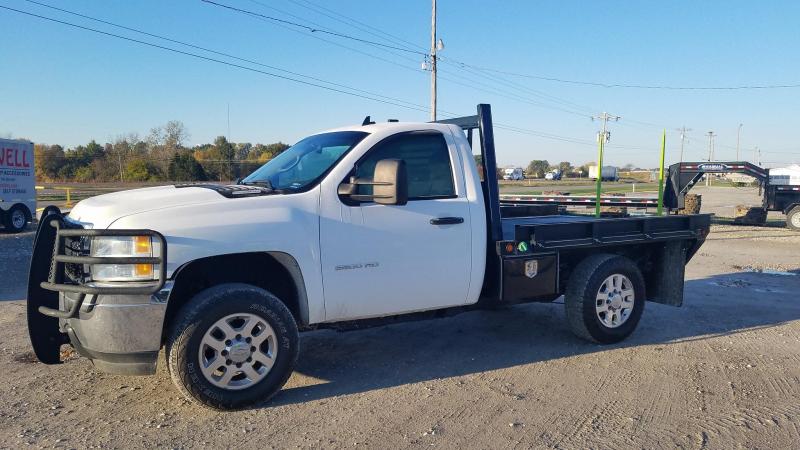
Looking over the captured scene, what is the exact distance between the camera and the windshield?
486cm

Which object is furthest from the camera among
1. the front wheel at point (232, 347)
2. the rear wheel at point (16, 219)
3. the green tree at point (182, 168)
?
the green tree at point (182, 168)

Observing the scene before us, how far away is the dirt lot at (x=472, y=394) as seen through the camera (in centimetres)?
396

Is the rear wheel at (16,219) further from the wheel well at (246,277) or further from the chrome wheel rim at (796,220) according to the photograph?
the chrome wheel rim at (796,220)

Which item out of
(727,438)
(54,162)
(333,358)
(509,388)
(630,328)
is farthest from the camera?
(54,162)

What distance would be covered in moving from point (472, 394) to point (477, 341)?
158 cm

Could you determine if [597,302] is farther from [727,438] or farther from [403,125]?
[403,125]

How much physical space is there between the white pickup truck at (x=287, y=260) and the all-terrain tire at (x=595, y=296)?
0.06 feet

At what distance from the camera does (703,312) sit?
24.9 ft

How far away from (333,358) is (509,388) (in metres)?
1.66

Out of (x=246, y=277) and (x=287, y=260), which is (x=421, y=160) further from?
(x=246, y=277)

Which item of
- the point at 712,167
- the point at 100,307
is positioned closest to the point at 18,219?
the point at 100,307

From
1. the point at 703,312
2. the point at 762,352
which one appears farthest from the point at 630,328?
the point at 703,312

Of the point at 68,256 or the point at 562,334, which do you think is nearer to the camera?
the point at 68,256

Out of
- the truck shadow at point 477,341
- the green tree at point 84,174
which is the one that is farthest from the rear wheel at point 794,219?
the green tree at point 84,174
